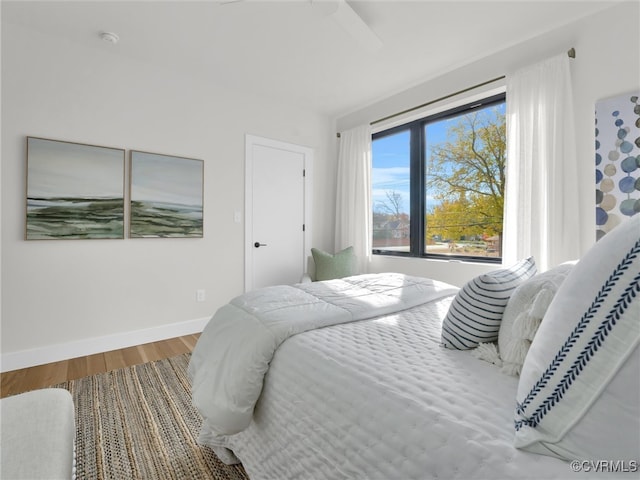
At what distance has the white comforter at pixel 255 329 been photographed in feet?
3.80

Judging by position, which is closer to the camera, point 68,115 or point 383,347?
point 383,347

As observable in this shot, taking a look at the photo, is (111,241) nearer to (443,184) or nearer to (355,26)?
(355,26)

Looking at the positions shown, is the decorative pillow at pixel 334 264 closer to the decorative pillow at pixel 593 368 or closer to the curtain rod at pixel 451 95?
the curtain rod at pixel 451 95

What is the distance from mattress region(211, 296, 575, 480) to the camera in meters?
0.66

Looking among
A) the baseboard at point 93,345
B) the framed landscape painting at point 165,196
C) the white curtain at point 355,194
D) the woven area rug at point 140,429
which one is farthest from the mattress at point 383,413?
the white curtain at point 355,194

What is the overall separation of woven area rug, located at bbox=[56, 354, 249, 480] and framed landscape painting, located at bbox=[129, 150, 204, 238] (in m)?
1.29

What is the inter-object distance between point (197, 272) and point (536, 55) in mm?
3646

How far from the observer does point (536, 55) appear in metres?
2.49

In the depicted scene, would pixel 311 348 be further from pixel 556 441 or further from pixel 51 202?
pixel 51 202

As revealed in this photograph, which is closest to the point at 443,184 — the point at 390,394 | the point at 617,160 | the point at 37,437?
the point at 617,160

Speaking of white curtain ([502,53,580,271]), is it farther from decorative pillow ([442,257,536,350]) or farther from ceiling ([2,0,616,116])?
decorative pillow ([442,257,536,350])

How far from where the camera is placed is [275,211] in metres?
3.77

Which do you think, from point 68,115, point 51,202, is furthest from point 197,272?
point 68,115

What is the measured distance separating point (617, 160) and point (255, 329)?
2.59m
